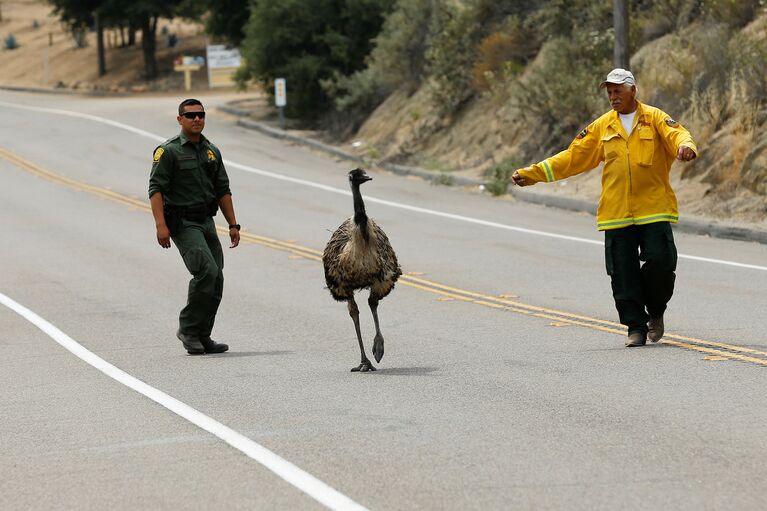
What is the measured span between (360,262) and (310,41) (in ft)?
100.0

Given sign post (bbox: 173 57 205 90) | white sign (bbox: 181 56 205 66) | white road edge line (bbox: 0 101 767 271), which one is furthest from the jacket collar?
white sign (bbox: 181 56 205 66)

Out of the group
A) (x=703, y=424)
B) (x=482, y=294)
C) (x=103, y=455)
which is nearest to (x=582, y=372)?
(x=703, y=424)

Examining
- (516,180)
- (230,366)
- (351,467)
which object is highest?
(516,180)

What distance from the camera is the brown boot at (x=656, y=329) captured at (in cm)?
1114

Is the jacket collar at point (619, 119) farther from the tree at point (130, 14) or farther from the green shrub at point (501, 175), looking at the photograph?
the tree at point (130, 14)

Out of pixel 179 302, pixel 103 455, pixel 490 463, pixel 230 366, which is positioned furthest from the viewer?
pixel 179 302

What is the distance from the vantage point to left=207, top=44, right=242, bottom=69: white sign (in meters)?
59.3

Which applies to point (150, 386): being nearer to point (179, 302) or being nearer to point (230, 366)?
point (230, 366)

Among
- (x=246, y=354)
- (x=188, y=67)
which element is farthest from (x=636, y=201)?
(x=188, y=67)

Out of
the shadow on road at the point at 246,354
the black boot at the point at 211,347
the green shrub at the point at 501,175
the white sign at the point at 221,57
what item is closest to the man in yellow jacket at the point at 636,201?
the shadow on road at the point at 246,354

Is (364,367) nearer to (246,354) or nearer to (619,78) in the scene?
Result: (246,354)

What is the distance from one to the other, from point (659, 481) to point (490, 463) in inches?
36.8

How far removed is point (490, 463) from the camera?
7.37 m

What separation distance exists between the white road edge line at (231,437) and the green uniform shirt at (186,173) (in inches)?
60.1
